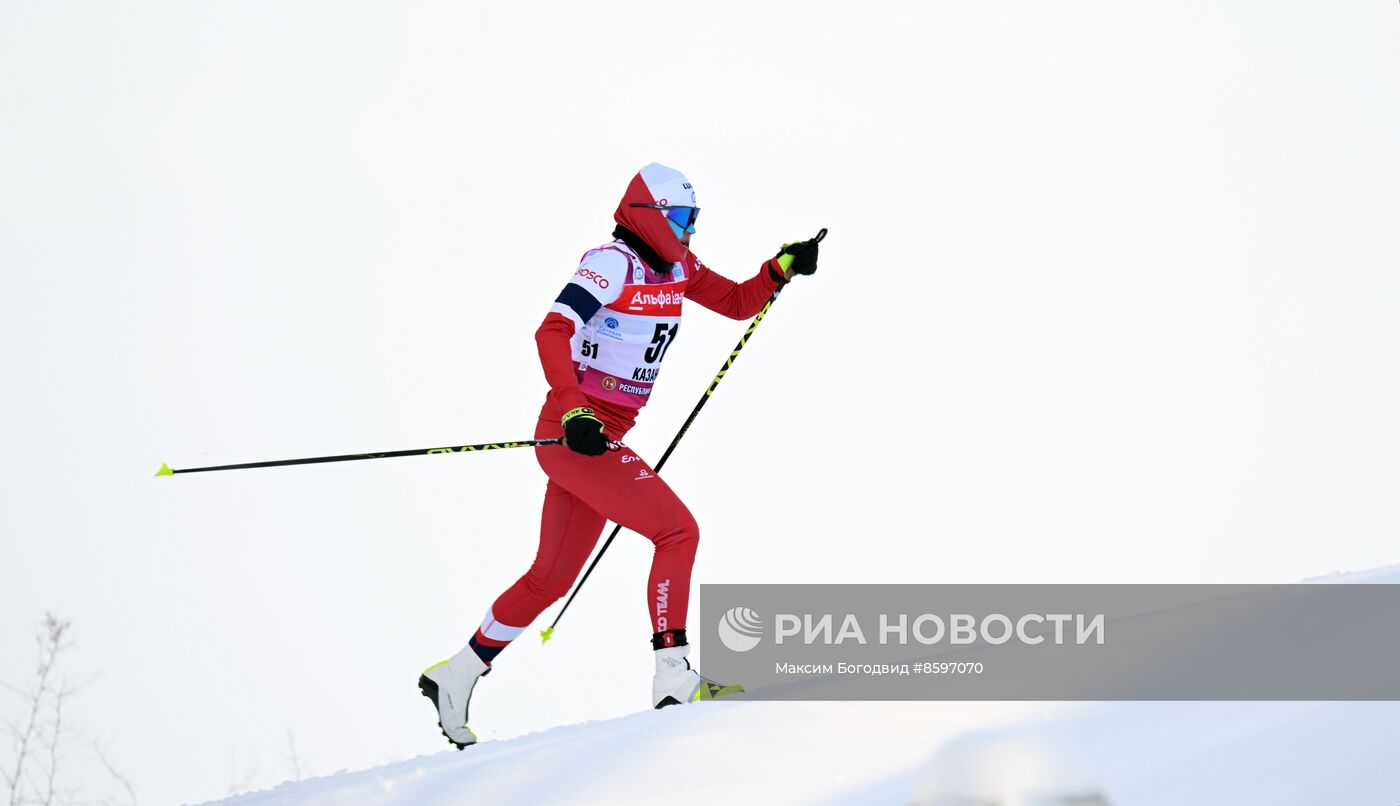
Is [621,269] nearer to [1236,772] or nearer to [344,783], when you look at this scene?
[344,783]

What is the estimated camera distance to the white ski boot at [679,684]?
164 inches

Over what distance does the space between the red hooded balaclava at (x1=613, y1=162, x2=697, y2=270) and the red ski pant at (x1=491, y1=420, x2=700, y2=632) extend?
2.26ft

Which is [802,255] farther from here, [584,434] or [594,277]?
[584,434]

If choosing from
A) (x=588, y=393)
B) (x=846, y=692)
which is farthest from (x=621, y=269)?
(x=846, y=692)

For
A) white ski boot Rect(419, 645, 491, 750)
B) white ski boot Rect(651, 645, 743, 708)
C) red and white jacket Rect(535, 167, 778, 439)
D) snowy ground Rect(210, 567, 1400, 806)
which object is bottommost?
snowy ground Rect(210, 567, 1400, 806)

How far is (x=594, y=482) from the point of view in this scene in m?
4.39

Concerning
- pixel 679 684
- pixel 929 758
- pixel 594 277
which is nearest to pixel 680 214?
pixel 594 277

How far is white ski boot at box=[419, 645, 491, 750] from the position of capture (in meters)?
4.77

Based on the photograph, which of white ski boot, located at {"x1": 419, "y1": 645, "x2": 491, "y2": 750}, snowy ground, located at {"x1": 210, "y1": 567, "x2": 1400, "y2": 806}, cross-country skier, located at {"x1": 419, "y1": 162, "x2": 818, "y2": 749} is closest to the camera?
snowy ground, located at {"x1": 210, "y1": 567, "x2": 1400, "y2": 806}

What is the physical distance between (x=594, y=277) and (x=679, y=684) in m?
1.30

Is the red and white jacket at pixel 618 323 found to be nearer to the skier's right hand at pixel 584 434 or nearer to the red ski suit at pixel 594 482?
the red ski suit at pixel 594 482

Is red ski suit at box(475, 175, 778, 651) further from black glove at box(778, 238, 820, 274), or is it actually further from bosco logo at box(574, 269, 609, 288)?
black glove at box(778, 238, 820, 274)

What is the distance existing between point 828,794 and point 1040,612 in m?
1.91

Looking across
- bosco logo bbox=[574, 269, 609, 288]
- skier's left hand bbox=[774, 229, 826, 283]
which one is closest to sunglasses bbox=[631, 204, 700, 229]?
bosco logo bbox=[574, 269, 609, 288]
